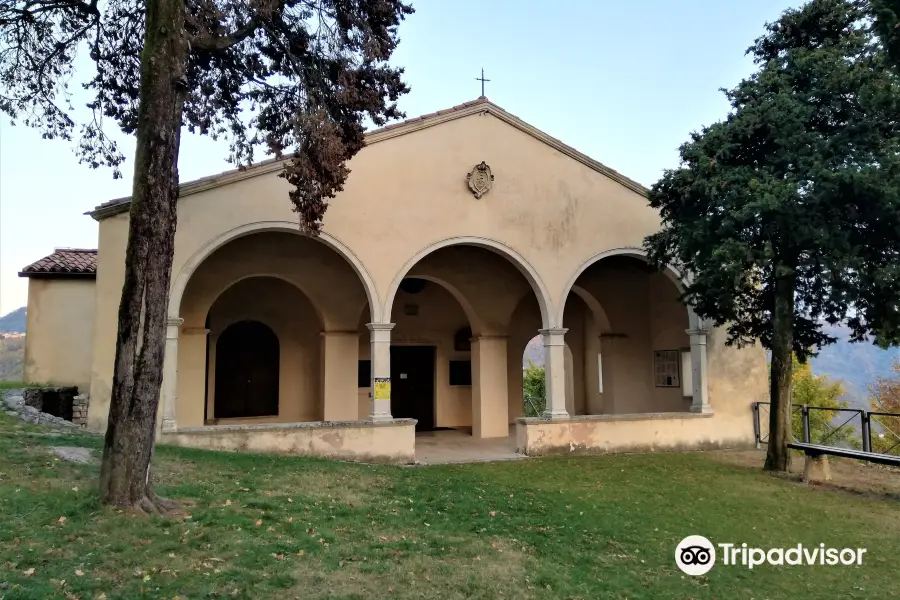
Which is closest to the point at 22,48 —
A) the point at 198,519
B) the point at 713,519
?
the point at 198,519

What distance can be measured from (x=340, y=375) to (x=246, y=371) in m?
2.36

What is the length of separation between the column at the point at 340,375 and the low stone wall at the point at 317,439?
3113 millimetres

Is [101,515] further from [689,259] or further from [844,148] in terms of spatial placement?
[844,148]

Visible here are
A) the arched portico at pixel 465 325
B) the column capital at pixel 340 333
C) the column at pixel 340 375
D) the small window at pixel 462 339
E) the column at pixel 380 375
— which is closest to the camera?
the column at pixel 380 375

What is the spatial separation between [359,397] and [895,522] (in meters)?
10.7

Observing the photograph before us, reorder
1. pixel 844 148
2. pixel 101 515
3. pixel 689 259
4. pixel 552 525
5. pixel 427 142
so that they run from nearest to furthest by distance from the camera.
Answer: pixel 101 515, pixel 552 525, pixel 844 148, pixel 689 259, pixel 427 142

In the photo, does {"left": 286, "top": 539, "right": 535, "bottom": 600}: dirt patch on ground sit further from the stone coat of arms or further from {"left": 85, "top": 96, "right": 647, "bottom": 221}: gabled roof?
the stone coat of arms

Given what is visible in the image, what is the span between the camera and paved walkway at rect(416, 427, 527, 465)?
1148 cm

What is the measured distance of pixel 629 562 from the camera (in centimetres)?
570

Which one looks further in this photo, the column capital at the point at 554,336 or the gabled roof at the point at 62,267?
the gabled roof at the point at 62,267

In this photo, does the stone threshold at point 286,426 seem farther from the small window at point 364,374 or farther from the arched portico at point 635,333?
the arched portico at point 635,333

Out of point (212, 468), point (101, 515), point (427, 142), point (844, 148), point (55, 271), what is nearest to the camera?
point (101, 515)

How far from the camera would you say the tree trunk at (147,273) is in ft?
18.9

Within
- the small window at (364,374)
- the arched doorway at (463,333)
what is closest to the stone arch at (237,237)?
the arched doorway at (463,333)
